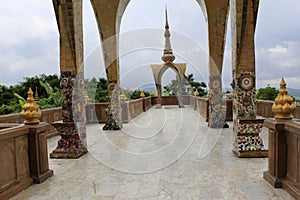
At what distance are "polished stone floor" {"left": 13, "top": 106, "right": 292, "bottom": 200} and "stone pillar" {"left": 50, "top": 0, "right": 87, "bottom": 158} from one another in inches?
12.3

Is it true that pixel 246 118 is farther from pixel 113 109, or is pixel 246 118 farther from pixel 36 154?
pixel 113 109

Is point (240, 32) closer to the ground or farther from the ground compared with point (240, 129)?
farther from the ground

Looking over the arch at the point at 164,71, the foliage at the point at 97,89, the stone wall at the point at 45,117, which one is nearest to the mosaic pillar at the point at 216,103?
the stone wall at the point at 45,117

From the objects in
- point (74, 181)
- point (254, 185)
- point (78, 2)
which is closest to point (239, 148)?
point (254, 185)

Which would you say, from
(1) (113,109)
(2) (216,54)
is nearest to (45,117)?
(1) (113,109)

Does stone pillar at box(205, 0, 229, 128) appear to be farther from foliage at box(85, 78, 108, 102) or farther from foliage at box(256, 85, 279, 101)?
foliage at box(85, 78, 108, 102)

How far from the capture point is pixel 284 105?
3379mm

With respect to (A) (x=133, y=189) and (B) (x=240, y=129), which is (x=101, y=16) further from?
(A) (x=133, y=189)

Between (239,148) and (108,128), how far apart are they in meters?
4.80

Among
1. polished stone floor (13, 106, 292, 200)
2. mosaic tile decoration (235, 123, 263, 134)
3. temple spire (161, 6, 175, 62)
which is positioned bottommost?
polished stone floor (13, 106, 292, 200)

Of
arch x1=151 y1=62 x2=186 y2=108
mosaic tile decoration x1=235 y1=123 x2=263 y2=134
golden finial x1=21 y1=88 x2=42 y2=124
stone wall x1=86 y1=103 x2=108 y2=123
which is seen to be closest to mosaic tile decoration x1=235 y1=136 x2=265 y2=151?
mosaic tile decoration x1=235 y1=123 x2=263 y2=134

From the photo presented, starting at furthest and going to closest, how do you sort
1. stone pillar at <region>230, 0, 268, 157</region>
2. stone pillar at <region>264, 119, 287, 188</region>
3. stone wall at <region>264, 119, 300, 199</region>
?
stone pillar at <region>230, 0, 268, 157</region>, stone pillar at <region>264, 119, 287, 188</region>, stone wall at <region>264, 119, 300, 199</region>

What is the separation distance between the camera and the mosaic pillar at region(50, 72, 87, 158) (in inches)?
200

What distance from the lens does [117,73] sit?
8.42 metres
